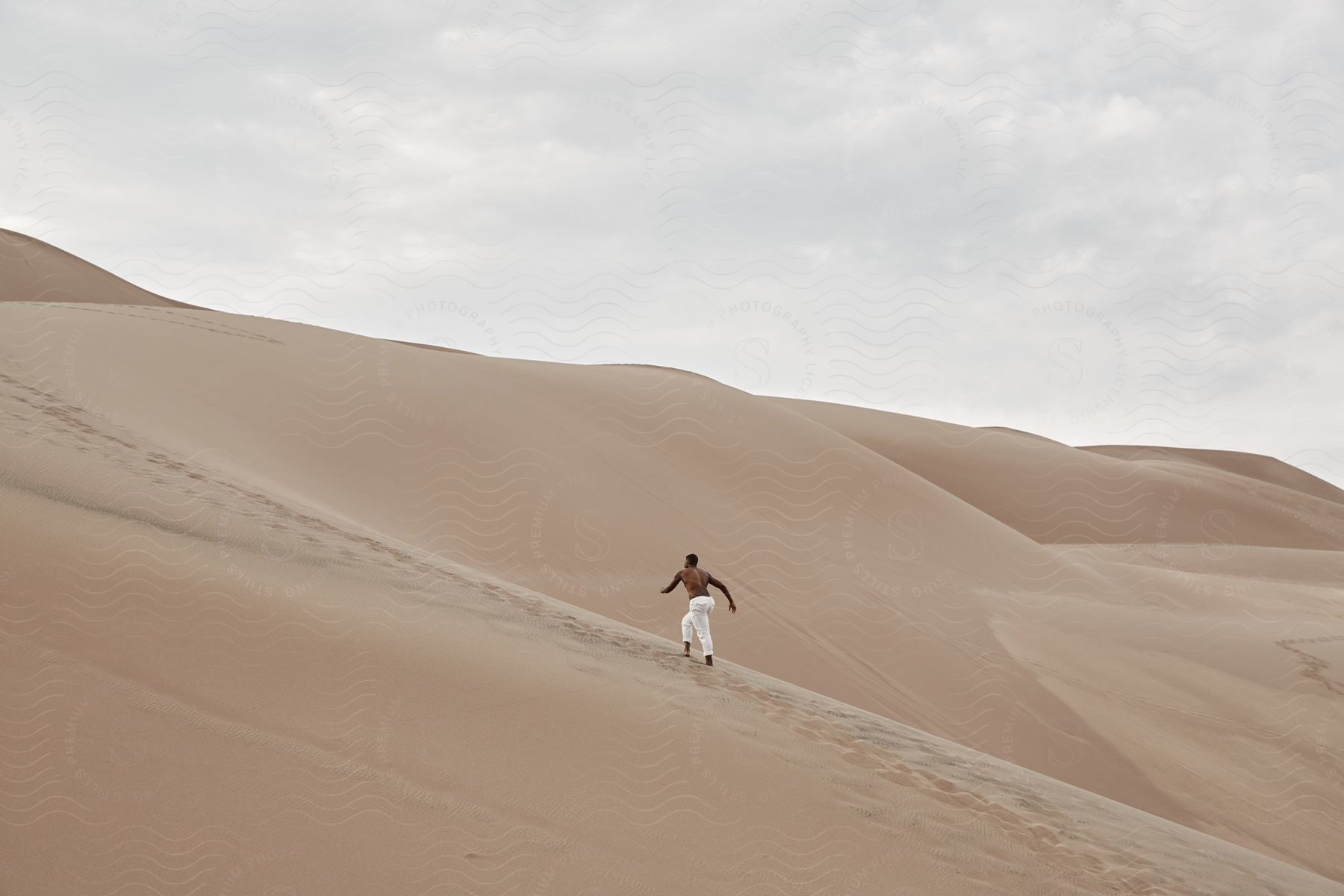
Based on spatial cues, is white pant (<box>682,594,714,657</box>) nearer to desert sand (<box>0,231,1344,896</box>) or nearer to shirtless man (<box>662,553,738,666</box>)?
shirtless man (<box>662,553,738,666</box>)

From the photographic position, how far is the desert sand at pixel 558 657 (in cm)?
481

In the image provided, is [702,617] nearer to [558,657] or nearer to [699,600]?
[699,600]

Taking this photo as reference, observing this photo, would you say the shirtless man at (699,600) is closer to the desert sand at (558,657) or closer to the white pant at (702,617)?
the white pant at (702,617)

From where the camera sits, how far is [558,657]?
23.6 ft

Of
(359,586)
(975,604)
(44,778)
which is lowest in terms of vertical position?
(44,778)

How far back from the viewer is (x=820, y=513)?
18219mm

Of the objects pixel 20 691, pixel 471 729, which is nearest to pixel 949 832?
pixel 471 729

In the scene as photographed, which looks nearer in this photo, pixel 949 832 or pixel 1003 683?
pixel 949 832

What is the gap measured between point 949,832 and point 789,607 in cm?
812

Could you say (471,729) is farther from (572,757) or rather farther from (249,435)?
(249,435)

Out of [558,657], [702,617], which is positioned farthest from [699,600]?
[558,657]

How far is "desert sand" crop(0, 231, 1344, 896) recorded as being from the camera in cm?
481

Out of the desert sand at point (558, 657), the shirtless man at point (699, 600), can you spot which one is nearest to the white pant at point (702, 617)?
the shirtless man at point (699, 600)

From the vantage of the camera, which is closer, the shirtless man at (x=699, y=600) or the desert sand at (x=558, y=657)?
the desert sand at (x=558, y=657)
